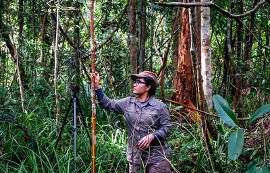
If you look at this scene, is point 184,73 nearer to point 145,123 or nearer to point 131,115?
point 131,115

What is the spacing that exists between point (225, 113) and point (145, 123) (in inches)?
57.8

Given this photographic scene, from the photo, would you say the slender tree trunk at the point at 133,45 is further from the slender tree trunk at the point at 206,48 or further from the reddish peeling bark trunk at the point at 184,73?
the slender tree trunk at the point at 206,48

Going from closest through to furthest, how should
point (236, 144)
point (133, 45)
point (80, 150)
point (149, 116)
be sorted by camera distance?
point (236, 144) < point (149, 116) < point (80, 150) < point (133, 45)

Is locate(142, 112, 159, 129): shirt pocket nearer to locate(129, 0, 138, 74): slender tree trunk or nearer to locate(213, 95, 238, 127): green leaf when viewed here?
locate(213, 95, 238, 127): green leaf

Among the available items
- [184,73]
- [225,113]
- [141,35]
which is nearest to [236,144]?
[225,113]

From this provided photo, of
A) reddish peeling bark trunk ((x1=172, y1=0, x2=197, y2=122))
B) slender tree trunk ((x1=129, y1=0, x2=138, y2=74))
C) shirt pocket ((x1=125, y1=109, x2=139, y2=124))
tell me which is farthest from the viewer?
reddish peeling bark trunk ((x1=172, y1=0, x2=197, y2=122))

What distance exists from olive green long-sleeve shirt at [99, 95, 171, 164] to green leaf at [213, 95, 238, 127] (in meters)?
1.37

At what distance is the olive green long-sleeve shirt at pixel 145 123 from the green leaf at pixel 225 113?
1.37 m

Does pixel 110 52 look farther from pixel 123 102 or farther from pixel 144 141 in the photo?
pixel 144 141

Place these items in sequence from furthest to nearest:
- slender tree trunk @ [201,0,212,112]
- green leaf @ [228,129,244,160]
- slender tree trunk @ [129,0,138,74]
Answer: slender tree trunk @ [129,0,138,74] < slender tree trunk @ [201,0,212,112] < green leaf @ [228,129,244,160]

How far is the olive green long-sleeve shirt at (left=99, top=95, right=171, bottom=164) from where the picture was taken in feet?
9.01

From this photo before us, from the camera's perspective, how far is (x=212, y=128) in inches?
120

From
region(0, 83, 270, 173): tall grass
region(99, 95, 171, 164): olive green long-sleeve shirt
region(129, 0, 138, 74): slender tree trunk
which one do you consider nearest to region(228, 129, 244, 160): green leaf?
region(99, 95, 171, 164): olive green long-sleeve shirt

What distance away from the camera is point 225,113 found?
1268 mm
